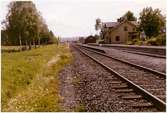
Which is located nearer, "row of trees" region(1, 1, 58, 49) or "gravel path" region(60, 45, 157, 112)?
"gravel path" region(60, 45, 157, 112)

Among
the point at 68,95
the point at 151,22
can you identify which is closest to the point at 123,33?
the point at 151,22

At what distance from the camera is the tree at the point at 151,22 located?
270 ft

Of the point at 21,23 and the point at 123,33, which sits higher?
the point at 21,23

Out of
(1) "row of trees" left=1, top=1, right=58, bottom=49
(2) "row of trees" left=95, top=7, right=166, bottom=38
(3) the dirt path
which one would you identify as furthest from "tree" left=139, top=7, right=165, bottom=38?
(3) the dirt path

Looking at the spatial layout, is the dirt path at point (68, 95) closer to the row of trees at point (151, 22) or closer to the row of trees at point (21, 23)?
the row of trees at point (21, 23)

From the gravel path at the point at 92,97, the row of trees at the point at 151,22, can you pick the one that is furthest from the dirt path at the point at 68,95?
the row of trees at the point at 151,22

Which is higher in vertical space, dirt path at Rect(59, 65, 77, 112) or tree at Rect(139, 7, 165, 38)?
tree at Rect(139, 7, 165, 38)

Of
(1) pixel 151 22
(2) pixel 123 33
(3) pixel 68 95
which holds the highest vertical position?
(1) pixel 151 22

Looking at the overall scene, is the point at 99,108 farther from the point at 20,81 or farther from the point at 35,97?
the point at 20,81

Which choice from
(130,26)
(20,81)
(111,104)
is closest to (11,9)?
(130,26)

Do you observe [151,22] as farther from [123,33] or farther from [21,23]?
[123,33]

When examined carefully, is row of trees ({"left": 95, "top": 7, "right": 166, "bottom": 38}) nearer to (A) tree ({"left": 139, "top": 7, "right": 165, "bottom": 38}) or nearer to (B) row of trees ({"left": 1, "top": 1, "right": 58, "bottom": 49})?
(A) tree ({"left": 139, "top": 7, "right": 165, "bottom": 38})

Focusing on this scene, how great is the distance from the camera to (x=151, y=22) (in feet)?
273

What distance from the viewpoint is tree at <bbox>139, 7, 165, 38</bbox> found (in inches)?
3236
